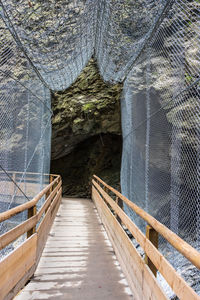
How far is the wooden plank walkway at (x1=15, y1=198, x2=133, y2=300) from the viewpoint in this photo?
2.17 m

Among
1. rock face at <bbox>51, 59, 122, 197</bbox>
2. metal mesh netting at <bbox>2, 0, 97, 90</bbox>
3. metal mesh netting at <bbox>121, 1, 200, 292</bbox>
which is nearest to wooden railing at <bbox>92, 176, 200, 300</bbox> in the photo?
metal mesh netting at <bbox>121, 1, 200, 292</bbox>

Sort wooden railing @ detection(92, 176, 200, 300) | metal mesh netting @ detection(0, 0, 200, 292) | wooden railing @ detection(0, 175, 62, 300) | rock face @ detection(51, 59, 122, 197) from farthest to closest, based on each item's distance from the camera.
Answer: rock face @ detection(51, 59, 122, 197) < metal mesh netting @ detection(0, 0, 200, 292) < wooden railing @ detection(0, 175, 62, 300) < wooden railing @ detection(92, 176, 200, 300)

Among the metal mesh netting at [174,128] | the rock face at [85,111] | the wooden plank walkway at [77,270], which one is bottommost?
the wooden plank walkway at [77,270]

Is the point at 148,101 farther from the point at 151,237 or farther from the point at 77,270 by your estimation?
the point at 77,270

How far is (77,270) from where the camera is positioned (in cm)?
273

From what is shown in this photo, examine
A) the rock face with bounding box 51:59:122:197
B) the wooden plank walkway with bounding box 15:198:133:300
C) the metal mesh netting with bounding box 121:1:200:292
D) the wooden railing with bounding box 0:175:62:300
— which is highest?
the rock face with bounding box 51:59:122:197

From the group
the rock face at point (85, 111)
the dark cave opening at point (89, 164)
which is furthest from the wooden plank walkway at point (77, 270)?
the dark cave opening at point (89, 164)

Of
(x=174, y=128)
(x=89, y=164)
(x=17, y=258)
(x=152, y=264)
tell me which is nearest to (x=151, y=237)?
(x=152, y=264)

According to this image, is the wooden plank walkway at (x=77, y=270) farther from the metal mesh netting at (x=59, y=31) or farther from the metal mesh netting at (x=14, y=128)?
the metal mesh netting at (x=59, y=31)

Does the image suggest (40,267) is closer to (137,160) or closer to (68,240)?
(68,240)

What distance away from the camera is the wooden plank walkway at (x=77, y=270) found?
217 cm

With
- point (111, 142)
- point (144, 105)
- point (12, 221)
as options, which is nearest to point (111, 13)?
point (144, 105)

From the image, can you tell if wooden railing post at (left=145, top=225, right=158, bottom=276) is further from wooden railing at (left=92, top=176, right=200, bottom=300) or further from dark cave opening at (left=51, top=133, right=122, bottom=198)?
dark cave opening at (left=51, top=133, right=122, bottom=198)

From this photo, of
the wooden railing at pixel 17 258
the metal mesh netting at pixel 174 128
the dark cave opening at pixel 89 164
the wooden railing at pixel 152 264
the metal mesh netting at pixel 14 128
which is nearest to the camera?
the wooden railing at pixel 152 264
